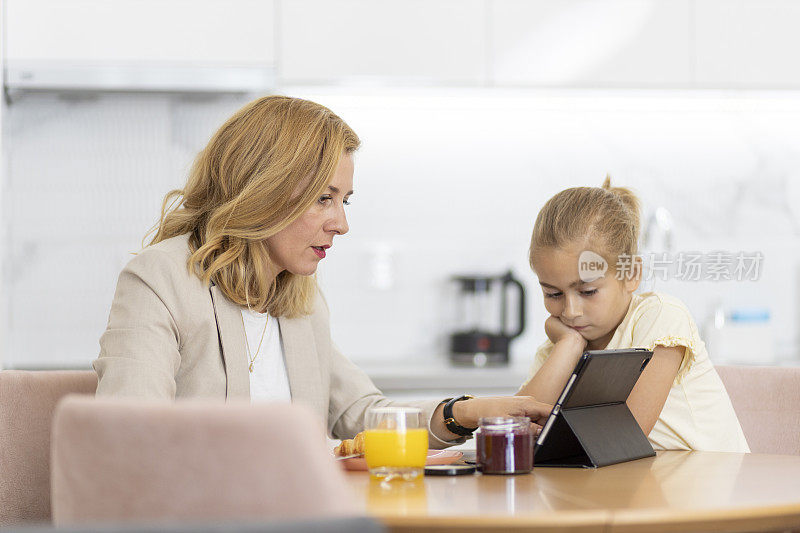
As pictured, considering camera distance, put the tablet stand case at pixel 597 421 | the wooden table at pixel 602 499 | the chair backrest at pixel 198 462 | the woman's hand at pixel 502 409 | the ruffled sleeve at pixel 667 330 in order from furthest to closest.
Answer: the ruffled sleeve at pixel 667 330, the woman's hand at pixel 502 409, the tablet stand case at pixel 597 421, the wooden table at pixel 602 499, the chair backrest at pixel 198 462

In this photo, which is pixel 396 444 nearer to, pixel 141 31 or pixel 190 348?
pixel 190 348

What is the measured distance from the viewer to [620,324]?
1.82 meters

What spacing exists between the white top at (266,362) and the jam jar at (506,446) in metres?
0.53

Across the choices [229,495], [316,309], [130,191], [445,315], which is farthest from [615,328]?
[130,191]

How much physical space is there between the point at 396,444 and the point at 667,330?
65cm

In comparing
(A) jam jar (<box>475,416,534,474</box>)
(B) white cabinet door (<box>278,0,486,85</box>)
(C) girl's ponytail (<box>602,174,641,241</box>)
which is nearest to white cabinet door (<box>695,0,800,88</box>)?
(B) white cabinet door (<box>278,0,486,85</box>)

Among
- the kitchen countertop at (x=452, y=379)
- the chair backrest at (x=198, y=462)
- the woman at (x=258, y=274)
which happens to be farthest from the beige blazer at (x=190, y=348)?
the kitchen countertop at (x=452, y=379)

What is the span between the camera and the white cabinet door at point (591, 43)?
3105mm

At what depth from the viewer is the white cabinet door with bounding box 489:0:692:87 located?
3.11 m

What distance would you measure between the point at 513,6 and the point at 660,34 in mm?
509

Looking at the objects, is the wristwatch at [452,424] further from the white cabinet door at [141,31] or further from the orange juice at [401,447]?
the white cabinet door at [141,31]

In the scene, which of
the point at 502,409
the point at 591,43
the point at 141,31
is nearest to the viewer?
the point at 502,409

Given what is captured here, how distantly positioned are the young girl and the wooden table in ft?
0.84

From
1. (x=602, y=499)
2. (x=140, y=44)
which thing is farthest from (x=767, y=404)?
(x=140, y=44)
